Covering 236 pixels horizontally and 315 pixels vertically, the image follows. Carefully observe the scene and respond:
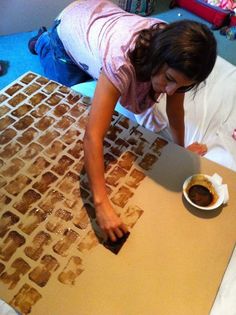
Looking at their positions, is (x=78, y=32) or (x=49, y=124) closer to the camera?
(x=49, y=124)

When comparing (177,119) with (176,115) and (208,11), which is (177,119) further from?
(208,11)

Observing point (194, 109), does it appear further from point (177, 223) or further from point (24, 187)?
point (24, 187)

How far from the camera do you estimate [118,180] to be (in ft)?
2.54

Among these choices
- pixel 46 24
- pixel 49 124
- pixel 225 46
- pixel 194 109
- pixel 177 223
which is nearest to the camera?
pixel 177 223

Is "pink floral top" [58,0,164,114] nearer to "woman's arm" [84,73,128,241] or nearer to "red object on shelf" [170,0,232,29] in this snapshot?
"woman's arm" [84,73,128,241]

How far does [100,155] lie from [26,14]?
4.50ft

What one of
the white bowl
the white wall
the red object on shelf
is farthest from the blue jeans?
the red object on shelf

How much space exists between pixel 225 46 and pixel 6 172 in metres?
1.83

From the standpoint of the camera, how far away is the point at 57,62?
4.32 feet

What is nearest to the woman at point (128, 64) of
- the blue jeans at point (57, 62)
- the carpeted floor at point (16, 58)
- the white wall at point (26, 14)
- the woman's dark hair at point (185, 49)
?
the woman's dark hair at point (185, 49)

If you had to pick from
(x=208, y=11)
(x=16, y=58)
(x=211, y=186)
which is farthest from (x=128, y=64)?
(x=208, y=11)

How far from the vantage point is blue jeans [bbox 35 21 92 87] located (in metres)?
1.27

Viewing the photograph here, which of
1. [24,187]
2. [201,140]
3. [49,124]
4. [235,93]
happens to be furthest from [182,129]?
[24,187]

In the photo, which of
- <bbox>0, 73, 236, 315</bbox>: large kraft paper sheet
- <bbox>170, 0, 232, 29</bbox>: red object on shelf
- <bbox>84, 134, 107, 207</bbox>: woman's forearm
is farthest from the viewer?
<bbox>170, 0, 232, 29</bbox>: red object on shelf
